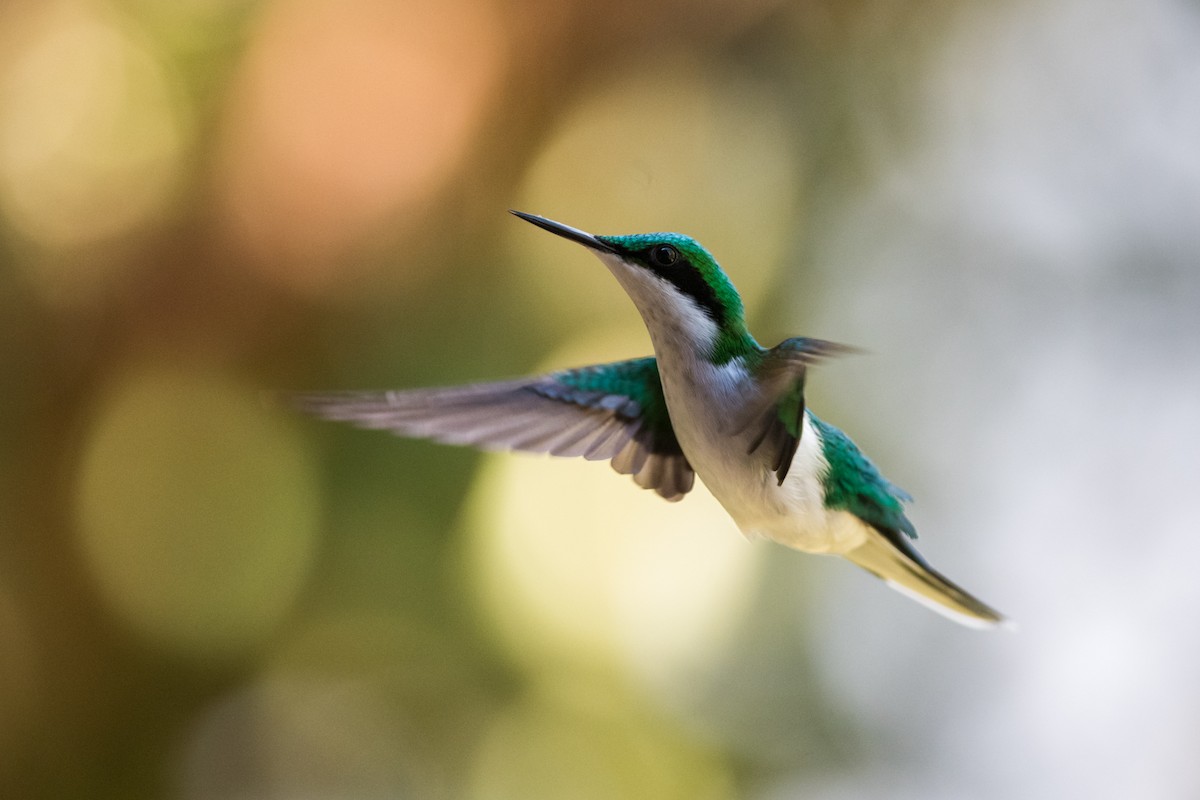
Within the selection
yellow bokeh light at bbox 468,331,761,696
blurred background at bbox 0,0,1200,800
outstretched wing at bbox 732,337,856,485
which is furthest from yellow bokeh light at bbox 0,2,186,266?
outstretched wing at bbox 732,337,856,485

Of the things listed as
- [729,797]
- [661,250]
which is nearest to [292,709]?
[729,797]

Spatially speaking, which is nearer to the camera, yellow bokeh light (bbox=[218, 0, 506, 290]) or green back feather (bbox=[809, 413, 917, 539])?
green back feather (bbox=[809, 413, 917, 539])

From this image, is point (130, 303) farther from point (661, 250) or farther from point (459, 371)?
point (661, 250)

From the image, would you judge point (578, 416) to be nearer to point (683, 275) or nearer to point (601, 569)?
point (683, 275)

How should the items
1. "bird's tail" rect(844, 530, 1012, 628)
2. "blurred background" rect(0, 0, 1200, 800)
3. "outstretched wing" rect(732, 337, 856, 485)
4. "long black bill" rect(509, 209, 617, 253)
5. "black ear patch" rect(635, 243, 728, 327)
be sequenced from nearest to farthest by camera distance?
"outstretched wing" rect(732, 337, 856, 485), "long black bill" rect(509, 209, 617, 253), "black ear patch" rect(635, 243, 728, 327), "bird's tail" rect(844, 530, 1012, 628), "blurred background" rect(0, 0, 1200, 800)

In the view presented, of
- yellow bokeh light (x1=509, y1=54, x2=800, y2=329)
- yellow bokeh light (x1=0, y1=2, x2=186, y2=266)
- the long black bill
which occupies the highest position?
yellow bokeh light (x1=509, y1=54, x2=800, y2=329)

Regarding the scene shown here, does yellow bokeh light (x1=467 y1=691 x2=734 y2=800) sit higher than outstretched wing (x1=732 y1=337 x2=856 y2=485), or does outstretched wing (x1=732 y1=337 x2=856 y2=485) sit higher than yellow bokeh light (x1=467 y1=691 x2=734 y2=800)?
outstretched wing (x1=732 y1=337 x2=856 y2=485)

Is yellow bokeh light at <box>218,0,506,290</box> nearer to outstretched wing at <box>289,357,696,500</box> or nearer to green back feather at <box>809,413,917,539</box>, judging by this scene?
outstretched wing at <box>289,357,696,500</box>

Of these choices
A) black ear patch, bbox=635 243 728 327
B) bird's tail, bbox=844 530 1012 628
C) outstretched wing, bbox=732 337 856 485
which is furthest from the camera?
bird's tail, bbox=844 530 1012 628

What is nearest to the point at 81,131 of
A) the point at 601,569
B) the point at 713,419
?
the point at 601,569
